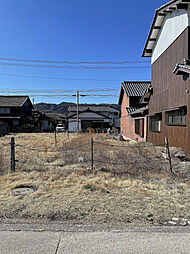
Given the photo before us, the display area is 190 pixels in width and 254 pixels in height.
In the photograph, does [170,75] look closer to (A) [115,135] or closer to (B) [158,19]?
(B) [158,19]

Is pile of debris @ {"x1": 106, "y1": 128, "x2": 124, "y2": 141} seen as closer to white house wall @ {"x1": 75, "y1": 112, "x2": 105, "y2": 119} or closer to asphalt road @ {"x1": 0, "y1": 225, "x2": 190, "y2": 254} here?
asphalt road @ {"x1": 0, "y1": 225, "x2": 190, "y2": 254}

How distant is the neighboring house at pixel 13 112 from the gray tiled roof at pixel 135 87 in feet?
62.4

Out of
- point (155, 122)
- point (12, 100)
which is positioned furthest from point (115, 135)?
point (12, 100)

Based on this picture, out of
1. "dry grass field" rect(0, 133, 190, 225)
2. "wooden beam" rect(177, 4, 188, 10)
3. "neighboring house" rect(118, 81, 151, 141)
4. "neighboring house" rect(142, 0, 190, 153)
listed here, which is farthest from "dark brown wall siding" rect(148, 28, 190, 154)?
"neighboring house" rect(118, 81, 151, 141)

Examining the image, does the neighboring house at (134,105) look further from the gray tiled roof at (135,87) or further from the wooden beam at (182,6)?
the wooden beam at (182,6)

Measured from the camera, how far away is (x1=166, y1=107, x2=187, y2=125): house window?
685cm

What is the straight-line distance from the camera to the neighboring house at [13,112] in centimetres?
2894

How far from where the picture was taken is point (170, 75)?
820 cm

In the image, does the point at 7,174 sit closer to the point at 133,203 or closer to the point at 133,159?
the point at 133,203

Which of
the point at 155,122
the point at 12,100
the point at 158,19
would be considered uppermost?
the point at 158,19

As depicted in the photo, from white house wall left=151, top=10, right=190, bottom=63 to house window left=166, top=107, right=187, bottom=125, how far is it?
3.38 metres

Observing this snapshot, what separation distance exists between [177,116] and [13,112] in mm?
28909

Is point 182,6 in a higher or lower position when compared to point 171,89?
higher

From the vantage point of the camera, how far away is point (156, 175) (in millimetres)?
5117
